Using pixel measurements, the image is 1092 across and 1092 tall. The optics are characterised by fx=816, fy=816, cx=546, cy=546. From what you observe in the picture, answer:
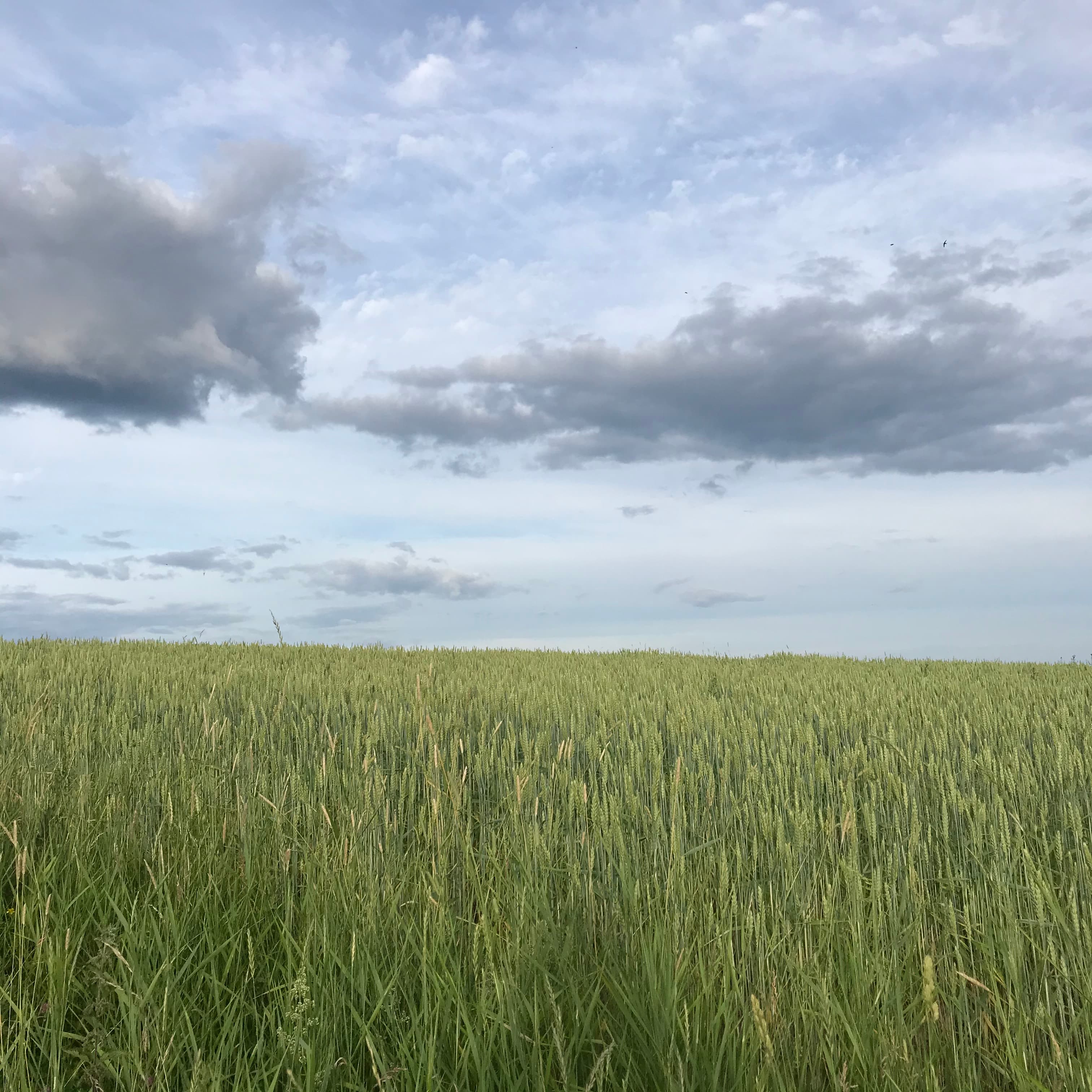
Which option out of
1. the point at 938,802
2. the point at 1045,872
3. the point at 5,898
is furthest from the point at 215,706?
the point at 1045,872

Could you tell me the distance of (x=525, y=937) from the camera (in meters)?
2.33

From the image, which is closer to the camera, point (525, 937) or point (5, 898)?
point (525, 937)

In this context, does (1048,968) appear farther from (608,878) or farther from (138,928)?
(138,928)

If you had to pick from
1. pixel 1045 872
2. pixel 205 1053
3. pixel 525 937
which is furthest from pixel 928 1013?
pixel 1045 872

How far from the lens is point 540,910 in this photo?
2.53 m

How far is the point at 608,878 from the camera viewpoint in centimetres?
281

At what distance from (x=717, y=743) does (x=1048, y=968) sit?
220cm

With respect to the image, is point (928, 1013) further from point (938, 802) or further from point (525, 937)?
point (938, 802)

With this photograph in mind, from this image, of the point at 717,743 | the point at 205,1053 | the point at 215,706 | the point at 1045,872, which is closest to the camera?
the point at 205,1053

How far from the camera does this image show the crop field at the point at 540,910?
1.88 metres

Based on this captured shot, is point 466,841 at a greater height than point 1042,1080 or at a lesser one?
greater

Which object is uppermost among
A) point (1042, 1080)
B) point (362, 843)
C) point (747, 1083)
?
point (362, 843)

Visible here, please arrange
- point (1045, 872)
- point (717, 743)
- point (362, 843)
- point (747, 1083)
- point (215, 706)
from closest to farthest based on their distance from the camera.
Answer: point (747, 1083) → point (362, 843) → point (1045, 872) → point (717, 743) → point (215, 706)

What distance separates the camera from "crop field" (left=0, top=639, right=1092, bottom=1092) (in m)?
1.88
